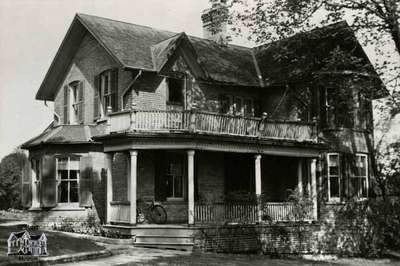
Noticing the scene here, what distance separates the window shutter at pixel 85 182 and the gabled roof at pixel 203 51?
4.86 metres

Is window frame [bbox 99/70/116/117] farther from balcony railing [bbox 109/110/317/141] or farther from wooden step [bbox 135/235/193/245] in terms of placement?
wooden step [bbox 135/235/193/245]

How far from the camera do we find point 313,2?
24031 mm

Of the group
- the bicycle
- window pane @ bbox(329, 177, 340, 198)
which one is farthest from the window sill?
window pane @ bbox(329, 177, 340, 198)

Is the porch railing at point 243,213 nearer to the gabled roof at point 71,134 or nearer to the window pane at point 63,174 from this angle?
the gabled roof at point 71,134

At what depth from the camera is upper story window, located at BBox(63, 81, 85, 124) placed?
28455 mm

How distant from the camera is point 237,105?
1143 inches

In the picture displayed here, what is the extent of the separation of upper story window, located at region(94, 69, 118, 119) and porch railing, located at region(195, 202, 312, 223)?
6.52 m

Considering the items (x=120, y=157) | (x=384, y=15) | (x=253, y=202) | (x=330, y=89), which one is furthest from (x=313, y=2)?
(x=120, y=157)

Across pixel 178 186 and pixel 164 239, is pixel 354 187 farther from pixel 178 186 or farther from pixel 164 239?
pixel 164 239

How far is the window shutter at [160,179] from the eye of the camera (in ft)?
81.7

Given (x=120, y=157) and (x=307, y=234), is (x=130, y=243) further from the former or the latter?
(x=307, y=234)

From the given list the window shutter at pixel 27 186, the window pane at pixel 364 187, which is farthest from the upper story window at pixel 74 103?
the window pane at pixel 364 187

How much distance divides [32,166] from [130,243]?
339 inches

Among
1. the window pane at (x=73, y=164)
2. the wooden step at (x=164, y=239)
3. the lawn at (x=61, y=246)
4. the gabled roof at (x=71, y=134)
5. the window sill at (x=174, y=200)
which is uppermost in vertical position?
the gabled roof at (x=71, y=134)
